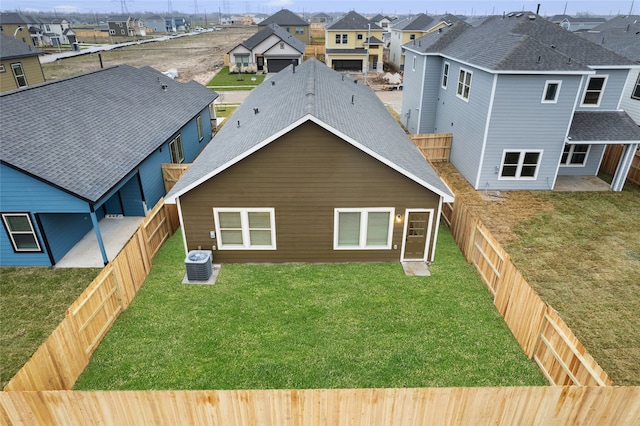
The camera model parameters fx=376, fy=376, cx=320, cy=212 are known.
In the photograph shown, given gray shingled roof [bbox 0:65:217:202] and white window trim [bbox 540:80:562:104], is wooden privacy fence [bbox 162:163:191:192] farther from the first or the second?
white window trim [bbox 540:80:562:104]

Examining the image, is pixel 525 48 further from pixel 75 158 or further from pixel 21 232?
pixel 21 232

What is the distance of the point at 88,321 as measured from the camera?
9.44 meters

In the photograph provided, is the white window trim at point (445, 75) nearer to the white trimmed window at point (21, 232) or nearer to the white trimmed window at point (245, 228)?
the white trimmed window at point (245, 228)

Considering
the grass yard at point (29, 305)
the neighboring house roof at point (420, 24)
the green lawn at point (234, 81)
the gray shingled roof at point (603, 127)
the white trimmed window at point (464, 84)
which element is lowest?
the grass yard at point (29, 305)

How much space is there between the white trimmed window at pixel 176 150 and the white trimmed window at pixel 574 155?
2111 centimetres

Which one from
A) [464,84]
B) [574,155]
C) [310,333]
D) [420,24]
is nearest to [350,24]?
[420,24]

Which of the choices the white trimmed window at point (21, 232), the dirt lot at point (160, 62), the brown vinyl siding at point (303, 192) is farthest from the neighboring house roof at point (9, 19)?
the brown vinyl siding at point (303, 192)

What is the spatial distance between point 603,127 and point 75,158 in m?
23.8

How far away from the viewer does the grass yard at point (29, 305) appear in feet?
32.1

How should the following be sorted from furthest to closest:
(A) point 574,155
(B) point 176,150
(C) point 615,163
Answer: (C) point 615,163 < (A) point 574,155 < (B) point 176,150

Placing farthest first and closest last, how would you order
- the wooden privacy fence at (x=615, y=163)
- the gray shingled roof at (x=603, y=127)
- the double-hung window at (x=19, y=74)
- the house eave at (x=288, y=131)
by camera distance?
the double-hung window at (x=19, y=74) → the wooden privacy fence at (x=615, y=163) → the gray shingled roof at (x=603, y=127) → the house eave at (x=288, y=131)

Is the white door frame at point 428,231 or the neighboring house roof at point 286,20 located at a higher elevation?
the neighboring house roof at point 286,20

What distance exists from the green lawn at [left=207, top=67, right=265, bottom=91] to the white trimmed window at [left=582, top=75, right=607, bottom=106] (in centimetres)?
3519

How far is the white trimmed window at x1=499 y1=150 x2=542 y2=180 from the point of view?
19062 millimetres
